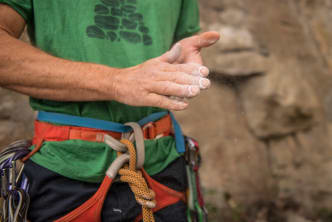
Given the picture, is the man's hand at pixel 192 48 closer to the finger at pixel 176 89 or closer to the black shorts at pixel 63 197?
the finger at pixel 176 89

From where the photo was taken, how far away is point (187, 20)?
3.66ft

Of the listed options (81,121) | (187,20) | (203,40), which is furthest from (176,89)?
(187,20)

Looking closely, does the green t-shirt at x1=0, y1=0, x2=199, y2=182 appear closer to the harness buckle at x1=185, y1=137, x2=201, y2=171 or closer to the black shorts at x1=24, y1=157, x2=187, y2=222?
the black shorts at x1=24, y1=157, x2=187, y2=222

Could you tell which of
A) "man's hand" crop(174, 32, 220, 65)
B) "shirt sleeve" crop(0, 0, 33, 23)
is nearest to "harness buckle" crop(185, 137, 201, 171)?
"man's hand" crop(174, 32, 220, 65)

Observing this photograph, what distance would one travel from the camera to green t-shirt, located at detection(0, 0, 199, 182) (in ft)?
2.51

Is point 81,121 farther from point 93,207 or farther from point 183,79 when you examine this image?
point 183,79

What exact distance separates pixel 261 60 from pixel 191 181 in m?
1.74

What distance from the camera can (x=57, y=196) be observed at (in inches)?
29.6

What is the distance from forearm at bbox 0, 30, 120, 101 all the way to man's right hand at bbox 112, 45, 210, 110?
60 mm

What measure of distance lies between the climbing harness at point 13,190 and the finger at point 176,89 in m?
0.49

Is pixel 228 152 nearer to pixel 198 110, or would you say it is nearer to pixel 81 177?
pixel 198 110

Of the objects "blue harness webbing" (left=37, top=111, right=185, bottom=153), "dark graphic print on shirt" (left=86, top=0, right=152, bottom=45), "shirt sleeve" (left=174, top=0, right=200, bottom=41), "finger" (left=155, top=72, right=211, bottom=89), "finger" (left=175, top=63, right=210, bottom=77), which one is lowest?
"blue harness webbing" (left=37, top=111, right=185, bottom=153)

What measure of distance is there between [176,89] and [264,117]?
200 cm

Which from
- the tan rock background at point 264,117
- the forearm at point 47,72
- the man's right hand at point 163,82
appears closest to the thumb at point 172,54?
the man's right hand at point 163,82
